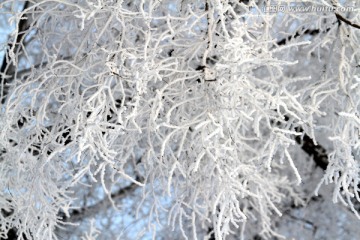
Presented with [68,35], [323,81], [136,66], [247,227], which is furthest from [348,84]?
[247,227]

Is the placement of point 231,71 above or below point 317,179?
above

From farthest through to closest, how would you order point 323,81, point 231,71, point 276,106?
1. point 323,81
2. point 276,106
3. point 231,71

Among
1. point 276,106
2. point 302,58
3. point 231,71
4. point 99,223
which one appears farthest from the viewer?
point 99,223

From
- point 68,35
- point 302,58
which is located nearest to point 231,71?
point 68,35

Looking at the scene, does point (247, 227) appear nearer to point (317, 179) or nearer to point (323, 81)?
point (317, 179)

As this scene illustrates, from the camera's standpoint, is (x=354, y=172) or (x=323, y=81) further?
(x=323, y=81)

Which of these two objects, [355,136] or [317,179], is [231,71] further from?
[317,179]

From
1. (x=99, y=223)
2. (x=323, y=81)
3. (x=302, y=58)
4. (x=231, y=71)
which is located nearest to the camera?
(x=231, y=71)

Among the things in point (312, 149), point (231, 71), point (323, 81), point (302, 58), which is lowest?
point (312, 149)

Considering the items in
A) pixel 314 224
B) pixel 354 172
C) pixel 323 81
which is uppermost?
pixel 323 81
